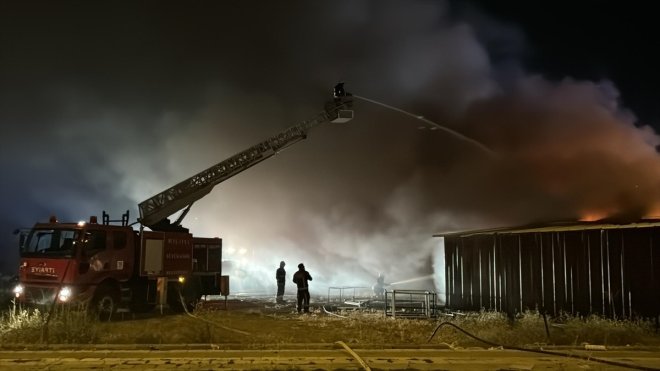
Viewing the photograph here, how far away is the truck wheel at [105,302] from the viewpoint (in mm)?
11998

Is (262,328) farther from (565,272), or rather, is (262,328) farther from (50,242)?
(565,272)

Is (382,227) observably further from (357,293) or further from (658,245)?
(658,245)

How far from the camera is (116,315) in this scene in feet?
43.5

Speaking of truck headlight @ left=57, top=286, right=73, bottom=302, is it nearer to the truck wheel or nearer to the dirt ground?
the truck wheel

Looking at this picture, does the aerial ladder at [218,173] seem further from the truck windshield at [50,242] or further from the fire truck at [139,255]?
the truck windshield at [50,242]

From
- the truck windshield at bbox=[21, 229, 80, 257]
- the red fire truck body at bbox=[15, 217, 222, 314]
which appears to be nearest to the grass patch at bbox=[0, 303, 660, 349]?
the red fire truck body at bbox=[15, 217, 222, 314]

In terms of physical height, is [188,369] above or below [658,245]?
below

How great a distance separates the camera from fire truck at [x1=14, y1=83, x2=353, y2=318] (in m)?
11.6

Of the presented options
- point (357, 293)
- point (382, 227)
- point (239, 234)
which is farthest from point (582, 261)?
point (239, 234)

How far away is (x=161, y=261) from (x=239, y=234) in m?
16.7

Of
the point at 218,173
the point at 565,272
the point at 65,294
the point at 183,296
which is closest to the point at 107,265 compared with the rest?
the point at 65,294

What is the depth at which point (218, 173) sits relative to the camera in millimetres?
14930

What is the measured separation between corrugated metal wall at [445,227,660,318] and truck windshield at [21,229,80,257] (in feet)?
33.8

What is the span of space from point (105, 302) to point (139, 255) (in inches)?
59.0
